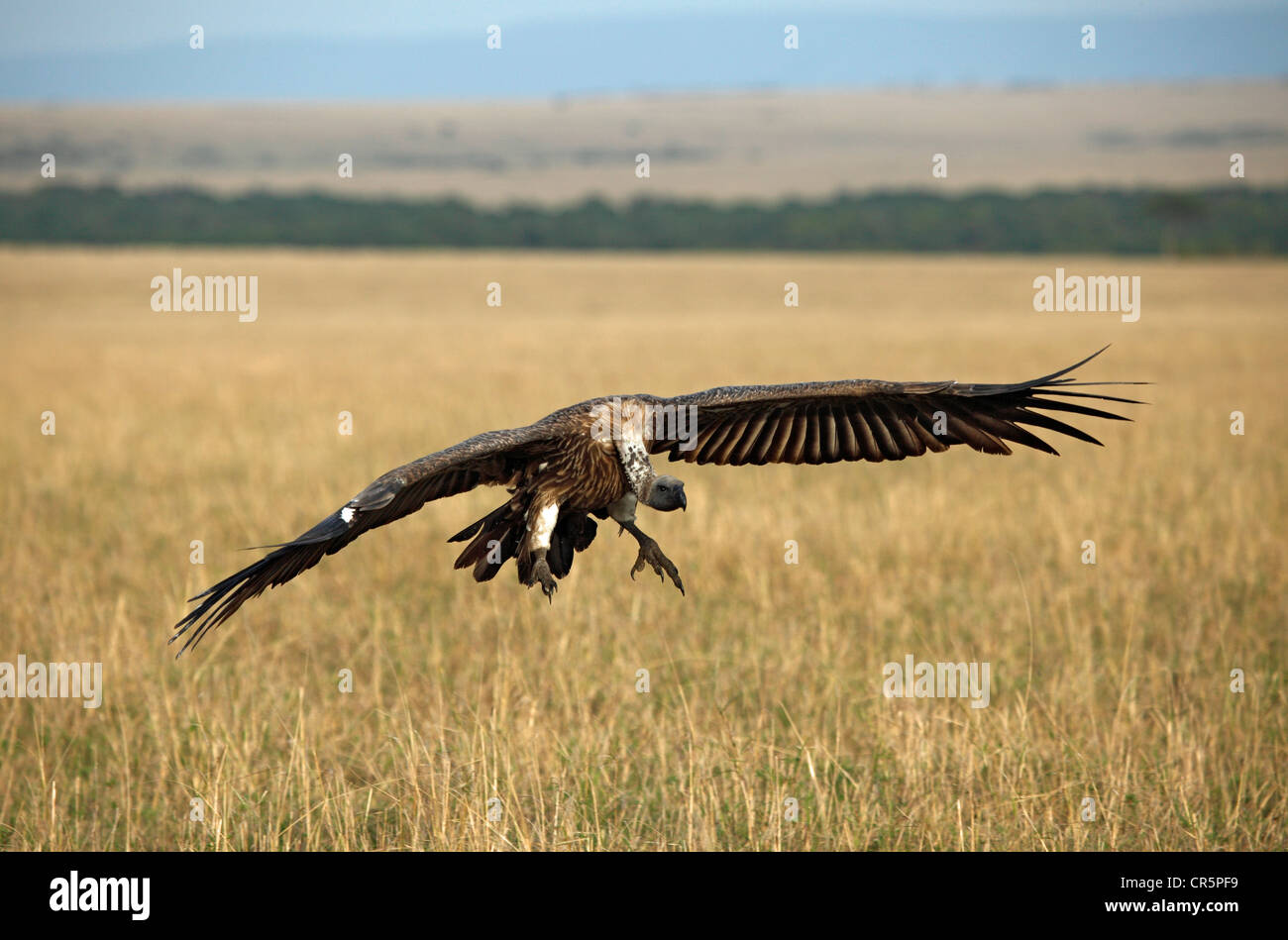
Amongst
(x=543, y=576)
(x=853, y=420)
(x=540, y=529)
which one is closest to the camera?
(x=543, y=576)

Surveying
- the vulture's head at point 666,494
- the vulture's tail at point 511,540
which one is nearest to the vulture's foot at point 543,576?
the vulture's tail at point 511,540

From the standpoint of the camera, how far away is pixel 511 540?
20.0ft

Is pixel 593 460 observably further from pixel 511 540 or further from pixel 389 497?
pixel 389 497

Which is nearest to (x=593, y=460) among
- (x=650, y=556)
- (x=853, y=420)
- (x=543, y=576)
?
(x=650, y=556)

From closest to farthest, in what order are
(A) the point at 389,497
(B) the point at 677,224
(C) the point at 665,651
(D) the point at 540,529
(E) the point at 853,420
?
(A) the point at 389,497 < (D) the point at 540,529 < (E) the point at 853,420 < (C) the point at 665,651 < (B) the point at 677,224

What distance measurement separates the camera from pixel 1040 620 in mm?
8680

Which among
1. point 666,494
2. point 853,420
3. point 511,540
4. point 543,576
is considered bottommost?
point 543,576

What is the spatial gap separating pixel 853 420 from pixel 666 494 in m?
1.74

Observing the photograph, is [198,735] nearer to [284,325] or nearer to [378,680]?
[378,680]

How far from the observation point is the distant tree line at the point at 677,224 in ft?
249

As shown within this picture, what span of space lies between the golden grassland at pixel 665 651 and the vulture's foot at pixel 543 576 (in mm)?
893

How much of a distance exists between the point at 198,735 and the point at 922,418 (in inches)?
153

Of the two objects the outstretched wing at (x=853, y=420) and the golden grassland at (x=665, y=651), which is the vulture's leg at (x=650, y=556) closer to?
the outstretched wing at (x=853, y=420)

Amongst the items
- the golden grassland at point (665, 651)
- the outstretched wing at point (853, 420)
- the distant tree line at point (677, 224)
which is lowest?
the golden grassland at point (665, 651)
